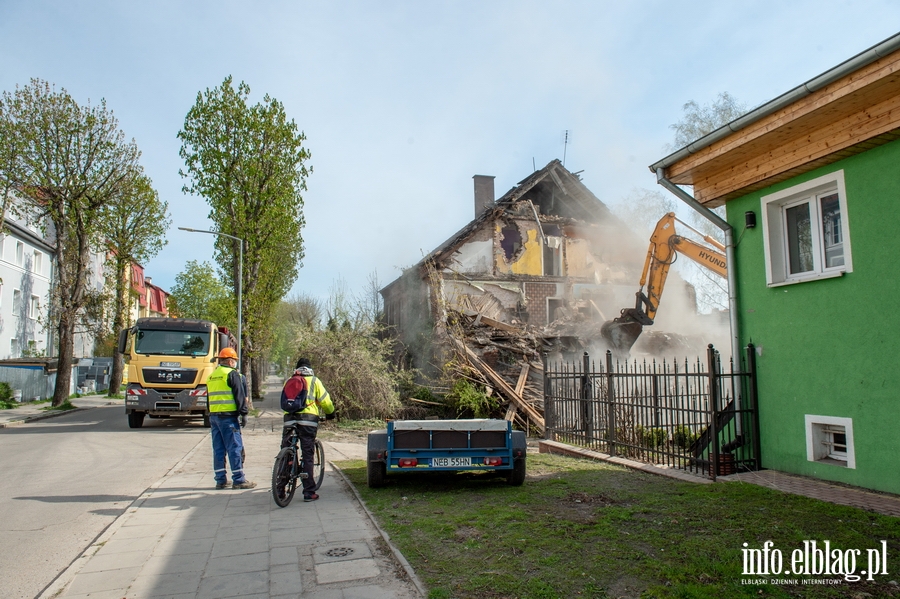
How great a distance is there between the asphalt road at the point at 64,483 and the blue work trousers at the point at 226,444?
Result: 3.62 feet

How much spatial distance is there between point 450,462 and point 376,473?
101 centimetres

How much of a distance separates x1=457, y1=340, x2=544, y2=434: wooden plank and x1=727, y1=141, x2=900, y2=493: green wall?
9067 millimetres

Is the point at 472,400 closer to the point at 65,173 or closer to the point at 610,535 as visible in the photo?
the point at 610,535

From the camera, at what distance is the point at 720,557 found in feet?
15.3

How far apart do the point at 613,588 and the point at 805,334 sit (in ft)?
16.5

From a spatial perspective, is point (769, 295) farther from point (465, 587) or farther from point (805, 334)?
point (465, 587)

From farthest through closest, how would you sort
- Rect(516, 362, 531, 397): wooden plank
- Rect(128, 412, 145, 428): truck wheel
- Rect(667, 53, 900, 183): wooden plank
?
Rect(516, 362, 531, 397): wooden plank
Rect(128, 412, 145, 428): truck wheel
Rect(667, 53, 900, 183): wooden plank

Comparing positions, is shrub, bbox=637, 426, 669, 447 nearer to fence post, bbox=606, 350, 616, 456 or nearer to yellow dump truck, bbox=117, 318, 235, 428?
fence post, bbox=606, 350, 616, 456

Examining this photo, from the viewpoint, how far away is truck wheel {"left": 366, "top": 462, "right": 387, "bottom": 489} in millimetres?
7951

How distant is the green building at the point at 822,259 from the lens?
6.62 meters

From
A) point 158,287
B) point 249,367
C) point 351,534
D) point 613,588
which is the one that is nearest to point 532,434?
point 351,534

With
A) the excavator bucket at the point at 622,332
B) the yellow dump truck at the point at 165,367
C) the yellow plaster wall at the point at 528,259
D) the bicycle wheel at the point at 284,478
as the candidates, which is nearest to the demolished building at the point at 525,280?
the yellow plaster wall at the point at 528,259

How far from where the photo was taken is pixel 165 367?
17.2 m

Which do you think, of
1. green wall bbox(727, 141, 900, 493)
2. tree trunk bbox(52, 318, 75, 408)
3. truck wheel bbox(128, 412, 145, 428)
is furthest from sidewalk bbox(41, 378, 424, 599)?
tree trunk bbox(52, 318, 75, 408)
